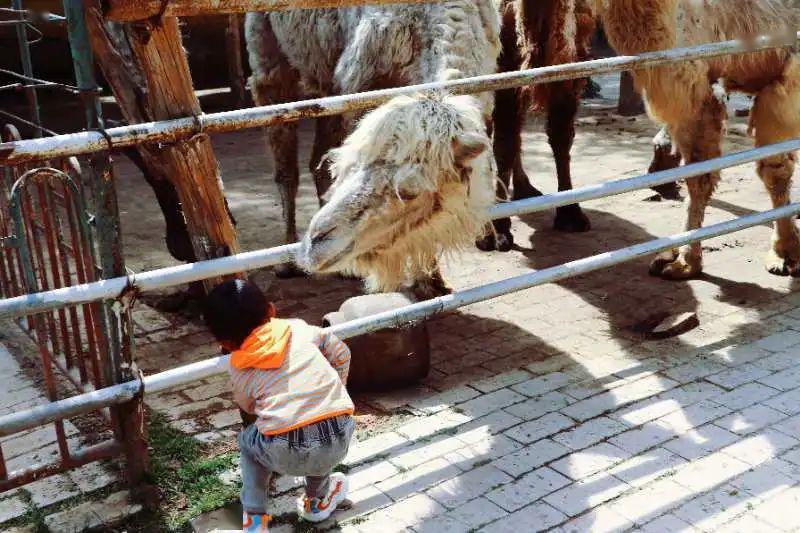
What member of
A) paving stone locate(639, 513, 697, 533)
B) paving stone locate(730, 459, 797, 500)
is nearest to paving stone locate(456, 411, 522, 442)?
paving stone locate(639, 513, 697, 533)

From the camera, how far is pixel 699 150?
5305 mm

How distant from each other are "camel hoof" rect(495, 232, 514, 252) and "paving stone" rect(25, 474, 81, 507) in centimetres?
372

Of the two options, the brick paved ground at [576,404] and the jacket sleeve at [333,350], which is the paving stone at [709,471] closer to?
the brick paved ground at [576,404]

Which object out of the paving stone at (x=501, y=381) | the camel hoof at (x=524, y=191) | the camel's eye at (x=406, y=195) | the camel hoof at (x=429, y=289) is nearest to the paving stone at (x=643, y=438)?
the paving stone at (x=501, y=381)

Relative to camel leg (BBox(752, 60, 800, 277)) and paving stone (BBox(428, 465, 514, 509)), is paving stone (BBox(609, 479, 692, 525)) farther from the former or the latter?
camel leg (BBox(752, 60, 800, 277))

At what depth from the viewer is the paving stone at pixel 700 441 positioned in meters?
3.30

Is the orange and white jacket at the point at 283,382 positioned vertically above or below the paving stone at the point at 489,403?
above

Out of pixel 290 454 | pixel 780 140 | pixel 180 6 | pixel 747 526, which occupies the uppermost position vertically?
pixel 180 6

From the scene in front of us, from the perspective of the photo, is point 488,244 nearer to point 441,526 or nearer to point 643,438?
point 643,438

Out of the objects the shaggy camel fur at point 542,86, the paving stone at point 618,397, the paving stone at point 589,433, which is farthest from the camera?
the shaggy camel fur at point 542,86

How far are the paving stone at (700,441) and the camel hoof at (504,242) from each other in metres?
2.84

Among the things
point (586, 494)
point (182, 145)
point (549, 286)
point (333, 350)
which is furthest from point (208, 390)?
point (549, 286)

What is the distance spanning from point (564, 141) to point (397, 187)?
3.93 metres

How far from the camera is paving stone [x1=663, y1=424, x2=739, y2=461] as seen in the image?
3.30 m
